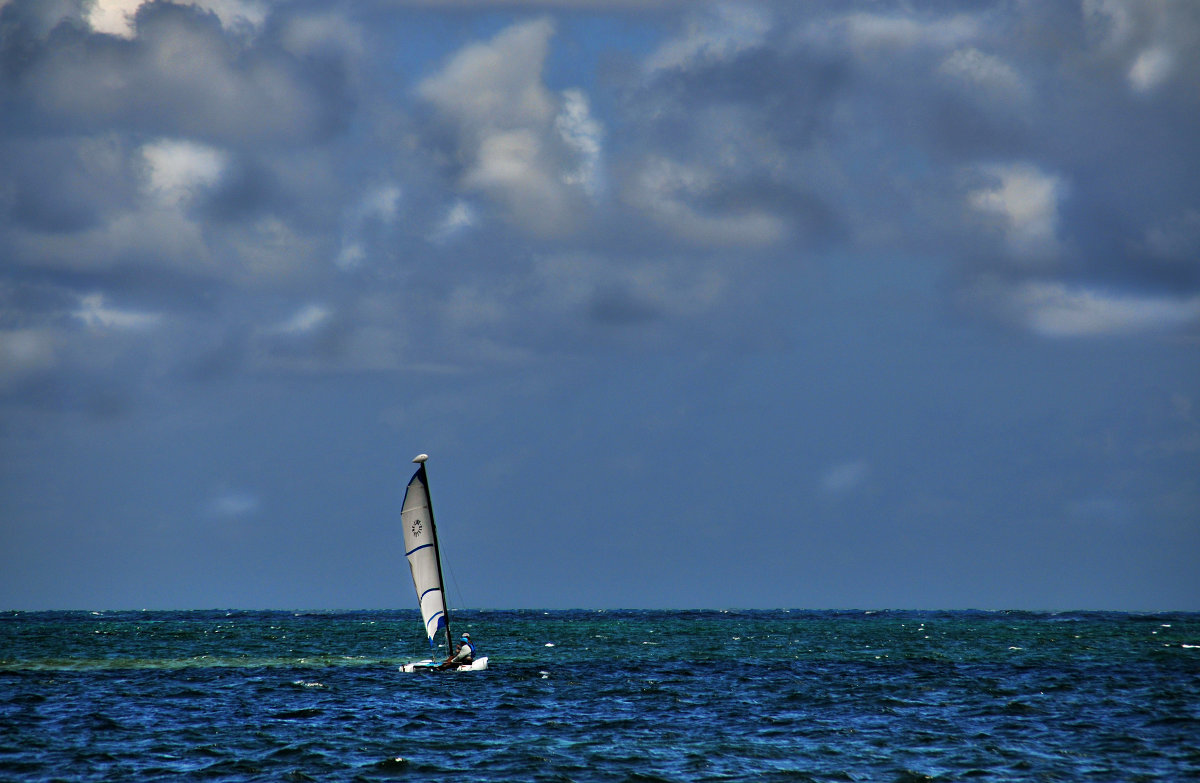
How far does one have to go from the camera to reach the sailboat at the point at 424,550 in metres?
57.4

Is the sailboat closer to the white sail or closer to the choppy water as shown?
the white sail

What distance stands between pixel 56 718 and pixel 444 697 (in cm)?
1598

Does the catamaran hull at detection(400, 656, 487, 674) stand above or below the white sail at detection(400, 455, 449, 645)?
below

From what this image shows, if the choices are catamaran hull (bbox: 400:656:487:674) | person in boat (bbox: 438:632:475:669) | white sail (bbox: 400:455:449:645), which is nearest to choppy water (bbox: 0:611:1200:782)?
catamaran hull (bbox: 400:656:487:674)

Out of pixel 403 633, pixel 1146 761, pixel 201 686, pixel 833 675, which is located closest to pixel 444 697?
pixel 201 686

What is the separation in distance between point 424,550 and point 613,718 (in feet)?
62.6

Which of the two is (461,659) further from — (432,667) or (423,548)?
(423,548)

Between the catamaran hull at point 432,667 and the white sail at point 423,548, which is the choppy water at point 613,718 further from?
the white sail at point 423,548

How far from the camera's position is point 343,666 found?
68812mm

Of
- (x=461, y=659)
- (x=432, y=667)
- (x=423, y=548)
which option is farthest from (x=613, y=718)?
(x=461, y=659)

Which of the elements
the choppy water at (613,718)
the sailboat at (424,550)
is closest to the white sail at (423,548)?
the sailboat at (424,550)

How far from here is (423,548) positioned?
58.8 meters

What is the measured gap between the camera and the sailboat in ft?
188

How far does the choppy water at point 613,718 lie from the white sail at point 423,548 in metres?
4.09
